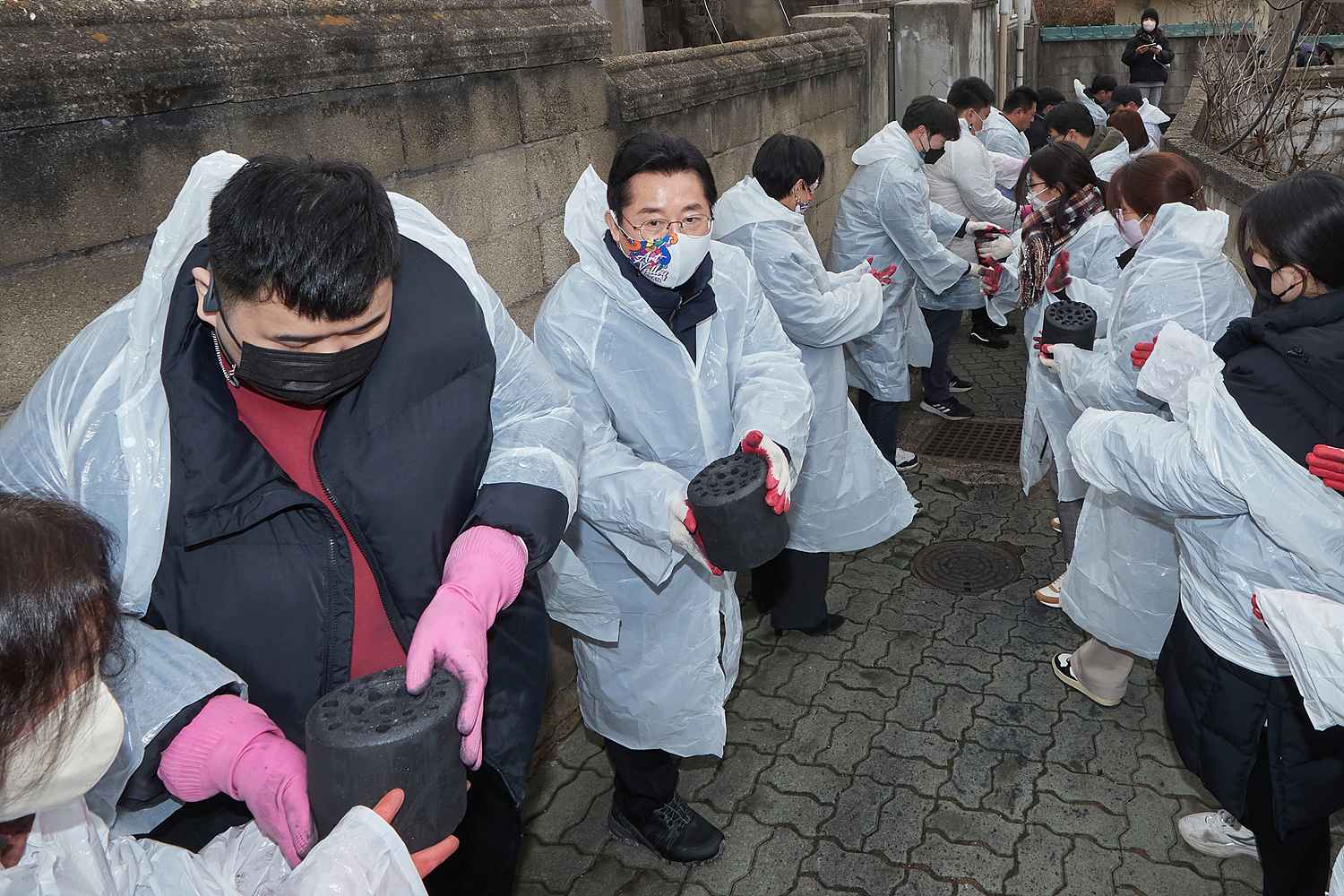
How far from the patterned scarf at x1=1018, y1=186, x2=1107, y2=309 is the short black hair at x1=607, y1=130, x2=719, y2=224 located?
217 cm

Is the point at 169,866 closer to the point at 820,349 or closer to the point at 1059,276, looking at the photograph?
the point at 820,349

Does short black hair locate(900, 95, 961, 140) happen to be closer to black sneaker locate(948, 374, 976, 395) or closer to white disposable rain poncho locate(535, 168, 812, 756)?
black sneaker locate(948, 374, 976, 395)

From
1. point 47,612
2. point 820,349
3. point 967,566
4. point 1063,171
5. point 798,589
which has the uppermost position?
point 47,612

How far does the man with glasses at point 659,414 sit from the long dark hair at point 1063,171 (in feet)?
6.94

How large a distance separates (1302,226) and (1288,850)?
4.86 feet

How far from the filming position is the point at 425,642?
1632mm

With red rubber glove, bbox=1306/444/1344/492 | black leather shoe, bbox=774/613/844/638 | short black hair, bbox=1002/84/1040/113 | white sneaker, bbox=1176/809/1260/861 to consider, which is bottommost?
black leather shoe, bbox=774/613/844/638

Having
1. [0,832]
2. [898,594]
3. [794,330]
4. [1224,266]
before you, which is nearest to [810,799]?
[898,594]

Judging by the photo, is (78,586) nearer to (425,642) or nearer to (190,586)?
(190,586)

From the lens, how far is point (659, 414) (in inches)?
108

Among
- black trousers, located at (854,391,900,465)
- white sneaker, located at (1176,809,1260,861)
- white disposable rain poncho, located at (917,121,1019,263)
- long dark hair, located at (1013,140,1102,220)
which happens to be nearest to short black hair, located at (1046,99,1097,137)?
white disposable rain poncho, located at (917,121,1019,263)

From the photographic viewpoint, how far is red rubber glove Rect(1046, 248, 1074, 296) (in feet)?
13.5

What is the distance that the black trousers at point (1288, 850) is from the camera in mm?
2395

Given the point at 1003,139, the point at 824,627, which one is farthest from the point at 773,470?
the point at 1003,139
